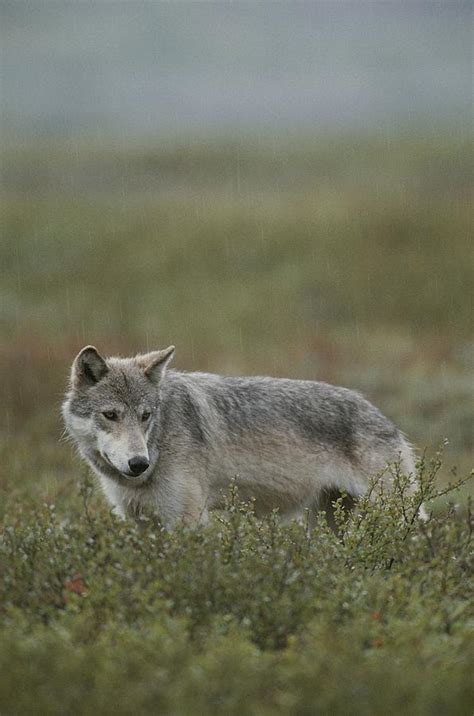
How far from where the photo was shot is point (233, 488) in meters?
6.41

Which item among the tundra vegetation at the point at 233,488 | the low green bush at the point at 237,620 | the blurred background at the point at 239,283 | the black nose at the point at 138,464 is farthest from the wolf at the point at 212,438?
the blurred background at the point at 239,283

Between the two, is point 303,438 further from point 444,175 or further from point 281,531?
point 444,175

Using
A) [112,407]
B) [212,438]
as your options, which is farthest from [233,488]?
[212,438]

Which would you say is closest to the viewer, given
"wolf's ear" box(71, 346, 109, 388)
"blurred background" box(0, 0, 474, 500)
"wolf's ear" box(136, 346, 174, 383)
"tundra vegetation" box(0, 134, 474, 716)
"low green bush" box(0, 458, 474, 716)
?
"low green bush" box(0, 458, 474, 716)

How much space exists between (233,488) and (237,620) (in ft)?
4.15

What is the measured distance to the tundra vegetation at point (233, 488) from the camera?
4.45 metres

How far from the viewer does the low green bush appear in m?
4.29

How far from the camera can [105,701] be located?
167 inches

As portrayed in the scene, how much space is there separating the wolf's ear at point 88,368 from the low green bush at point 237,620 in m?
1.21

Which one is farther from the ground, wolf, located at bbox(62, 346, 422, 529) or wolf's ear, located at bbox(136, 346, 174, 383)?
wolf's ear, located at bbox(136, 346, 174, 383)

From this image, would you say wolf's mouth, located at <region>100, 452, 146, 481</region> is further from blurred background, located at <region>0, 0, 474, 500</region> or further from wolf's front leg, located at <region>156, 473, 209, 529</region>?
blurred background, located at <region>0, 0, 474, 500</region>

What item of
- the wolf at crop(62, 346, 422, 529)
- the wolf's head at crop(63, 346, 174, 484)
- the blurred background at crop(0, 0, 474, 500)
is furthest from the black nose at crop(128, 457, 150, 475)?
the blurred background at crop(0, 0, 474, 500)

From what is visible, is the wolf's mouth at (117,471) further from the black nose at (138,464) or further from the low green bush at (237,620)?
the low green bush at (237,620)

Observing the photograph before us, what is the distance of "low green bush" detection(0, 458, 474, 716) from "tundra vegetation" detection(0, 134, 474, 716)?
16 mm
